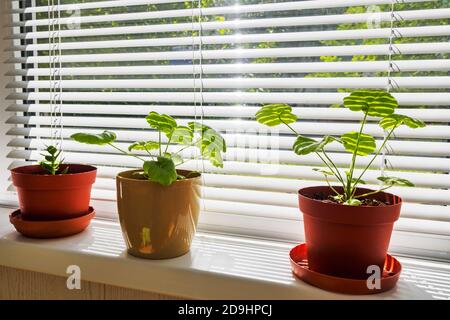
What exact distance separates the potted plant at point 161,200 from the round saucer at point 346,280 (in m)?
0.25

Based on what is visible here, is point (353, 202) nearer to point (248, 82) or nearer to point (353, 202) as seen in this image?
point (353, 202)

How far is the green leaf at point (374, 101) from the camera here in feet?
2.23

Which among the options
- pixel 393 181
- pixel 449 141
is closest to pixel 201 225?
pixel 393 181

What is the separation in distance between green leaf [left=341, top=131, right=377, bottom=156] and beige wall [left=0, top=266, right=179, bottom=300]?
0.51 meters

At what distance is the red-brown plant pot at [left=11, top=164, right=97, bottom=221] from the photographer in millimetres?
917

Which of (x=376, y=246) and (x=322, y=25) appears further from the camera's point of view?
(x=322, y=25)

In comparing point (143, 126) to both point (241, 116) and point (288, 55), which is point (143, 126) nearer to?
point (241, 116)

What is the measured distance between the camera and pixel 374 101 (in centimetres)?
68

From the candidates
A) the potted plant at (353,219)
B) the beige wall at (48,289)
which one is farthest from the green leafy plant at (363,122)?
the beige wall at (48,289)

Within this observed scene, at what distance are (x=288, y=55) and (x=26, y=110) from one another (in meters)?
0.81

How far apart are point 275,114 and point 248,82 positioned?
224mm

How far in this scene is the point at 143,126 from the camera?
1052 mm

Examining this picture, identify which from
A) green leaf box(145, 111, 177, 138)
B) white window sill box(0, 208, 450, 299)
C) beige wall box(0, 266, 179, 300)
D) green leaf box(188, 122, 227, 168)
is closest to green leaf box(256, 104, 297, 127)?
green leaf box(188, 122, 227, 168)

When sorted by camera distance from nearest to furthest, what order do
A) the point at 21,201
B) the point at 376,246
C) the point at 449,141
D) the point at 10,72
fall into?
1. the point at 376,246
2. the point at 449,141
3. the point at 21,201
4. the point at 10,72
